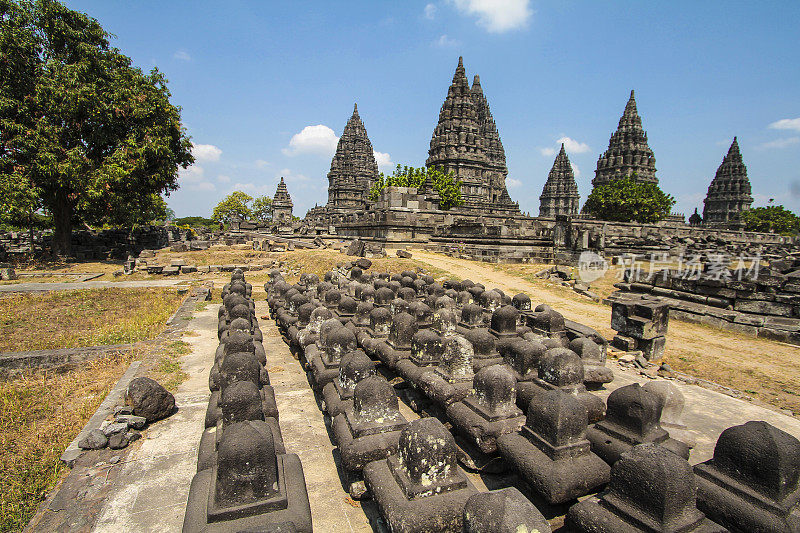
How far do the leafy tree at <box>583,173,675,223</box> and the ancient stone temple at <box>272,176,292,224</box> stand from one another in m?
36.9

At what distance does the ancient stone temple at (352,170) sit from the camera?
53438 millimetres

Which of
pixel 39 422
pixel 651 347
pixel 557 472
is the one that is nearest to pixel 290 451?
pixel 557 472

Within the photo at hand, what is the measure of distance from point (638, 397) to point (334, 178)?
55255 millimetres

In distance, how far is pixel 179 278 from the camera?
14.9 meters

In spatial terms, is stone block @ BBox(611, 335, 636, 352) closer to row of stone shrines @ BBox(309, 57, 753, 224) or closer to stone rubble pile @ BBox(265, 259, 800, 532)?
stone rubble pile @ BBox(265, 259, 800, 532)

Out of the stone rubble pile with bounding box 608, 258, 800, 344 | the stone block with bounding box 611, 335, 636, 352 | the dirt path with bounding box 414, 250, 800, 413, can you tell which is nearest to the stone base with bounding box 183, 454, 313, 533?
the dirt path with bounding box 414, 250, 800, 413

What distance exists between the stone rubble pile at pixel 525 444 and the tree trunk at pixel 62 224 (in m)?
20.4

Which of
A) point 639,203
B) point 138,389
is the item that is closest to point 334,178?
point 639,203

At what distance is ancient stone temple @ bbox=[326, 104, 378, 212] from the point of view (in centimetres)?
5344

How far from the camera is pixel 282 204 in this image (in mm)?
40219

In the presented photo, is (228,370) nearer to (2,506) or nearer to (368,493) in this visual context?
(368,493)

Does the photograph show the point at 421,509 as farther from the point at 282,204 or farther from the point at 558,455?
the point at 282,204

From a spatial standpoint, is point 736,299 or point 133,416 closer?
point 133,416

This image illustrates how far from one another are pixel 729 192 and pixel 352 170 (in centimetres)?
5384
